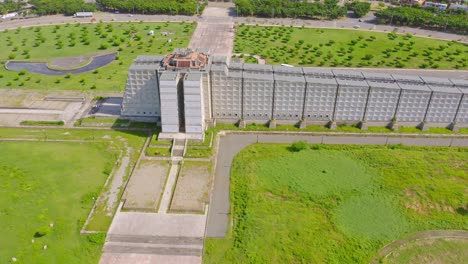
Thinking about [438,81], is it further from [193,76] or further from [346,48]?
[193,76]

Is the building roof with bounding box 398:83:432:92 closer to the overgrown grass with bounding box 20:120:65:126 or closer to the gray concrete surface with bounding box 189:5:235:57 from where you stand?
the gray concrete surface with bounding box 189:5:235:57

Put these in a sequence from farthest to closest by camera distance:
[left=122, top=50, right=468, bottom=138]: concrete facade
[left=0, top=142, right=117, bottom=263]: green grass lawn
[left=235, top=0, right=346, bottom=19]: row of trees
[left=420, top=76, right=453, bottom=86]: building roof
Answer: [left=235, top=0, right=346, bottom=19]: row of trees
[left=420, top=76, right=453, bottom=86]: building roof
[left=122, top=50, right=468, bottom=138]: concrete facade
[left=0, top=142, right=117, bottom=263]: green grass lawn

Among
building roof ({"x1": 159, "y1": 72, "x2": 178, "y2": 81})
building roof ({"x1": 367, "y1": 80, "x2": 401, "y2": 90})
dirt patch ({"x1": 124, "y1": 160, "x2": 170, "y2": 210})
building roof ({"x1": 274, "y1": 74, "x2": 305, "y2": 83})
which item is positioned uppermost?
building roof ({"x1": 159, "y1": 72, "x2": 178, "y2": 81})

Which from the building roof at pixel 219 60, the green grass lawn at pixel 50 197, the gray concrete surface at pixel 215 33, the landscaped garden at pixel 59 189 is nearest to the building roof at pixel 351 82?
the building roof at pixel 219 60

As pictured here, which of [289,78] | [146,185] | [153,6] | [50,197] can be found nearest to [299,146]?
[289,78]

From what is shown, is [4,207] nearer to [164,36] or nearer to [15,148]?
[15,148]

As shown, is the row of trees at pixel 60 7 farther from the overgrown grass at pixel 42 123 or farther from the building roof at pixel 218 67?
the building roof at pixel 218 67

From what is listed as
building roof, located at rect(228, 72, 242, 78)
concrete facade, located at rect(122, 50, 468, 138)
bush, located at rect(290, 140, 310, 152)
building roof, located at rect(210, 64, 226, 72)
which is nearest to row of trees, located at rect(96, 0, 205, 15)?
concrete facade, located at rect(122, 50, 468, 138)
